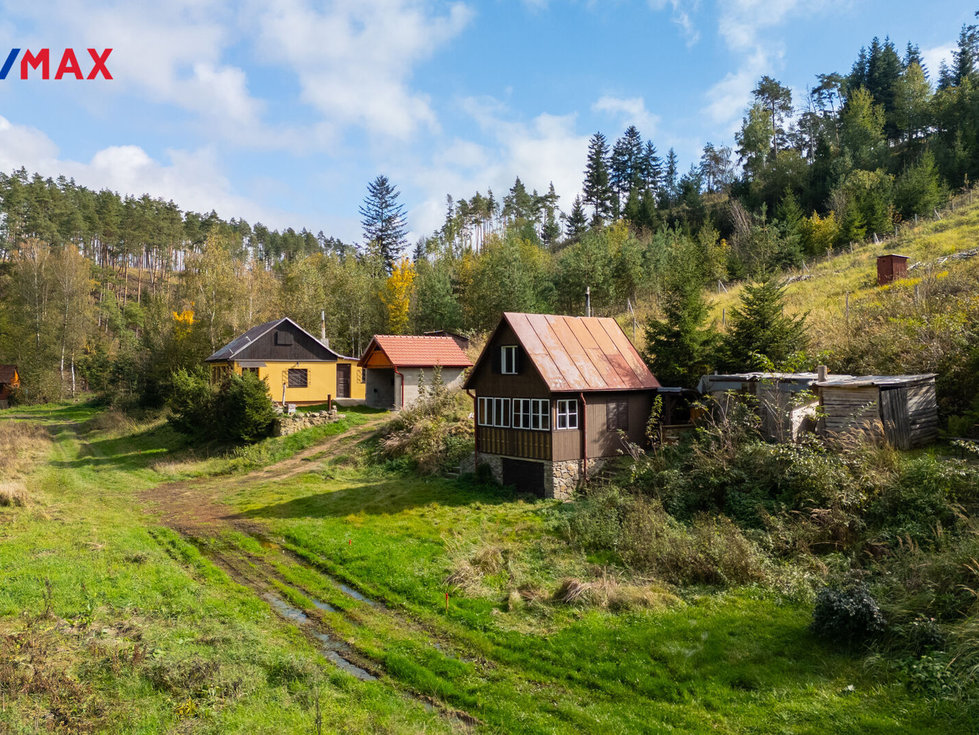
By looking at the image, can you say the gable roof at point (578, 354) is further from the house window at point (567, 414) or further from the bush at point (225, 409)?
the bush at point (225, 409)

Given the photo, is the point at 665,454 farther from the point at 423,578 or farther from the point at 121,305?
the point at 121,305

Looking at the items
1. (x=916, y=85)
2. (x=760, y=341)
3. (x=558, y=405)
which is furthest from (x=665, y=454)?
(x=916, y=85)

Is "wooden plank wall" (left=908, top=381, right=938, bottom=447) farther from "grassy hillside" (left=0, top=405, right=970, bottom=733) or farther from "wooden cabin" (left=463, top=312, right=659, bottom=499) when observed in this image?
"grassy hillside" (left=0, top=405, right=970, bottom=733)

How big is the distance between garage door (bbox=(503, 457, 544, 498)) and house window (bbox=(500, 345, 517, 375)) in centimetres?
348

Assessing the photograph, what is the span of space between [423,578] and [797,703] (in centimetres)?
830

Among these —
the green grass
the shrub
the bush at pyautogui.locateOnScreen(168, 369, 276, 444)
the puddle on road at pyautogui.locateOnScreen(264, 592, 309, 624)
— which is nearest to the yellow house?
the bush at pyautogui.locateOnScreen(168, 369, 276, 444)

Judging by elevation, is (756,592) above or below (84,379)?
below

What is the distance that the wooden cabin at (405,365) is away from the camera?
36.9 metres

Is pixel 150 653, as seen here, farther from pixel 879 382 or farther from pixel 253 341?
pixel 253 341

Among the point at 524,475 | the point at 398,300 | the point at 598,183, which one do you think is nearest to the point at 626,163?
the point at 598,183

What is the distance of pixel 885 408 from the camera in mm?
17109

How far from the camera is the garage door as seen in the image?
22.3 metres

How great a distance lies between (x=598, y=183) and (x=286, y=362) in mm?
58194

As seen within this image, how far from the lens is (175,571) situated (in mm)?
14938
